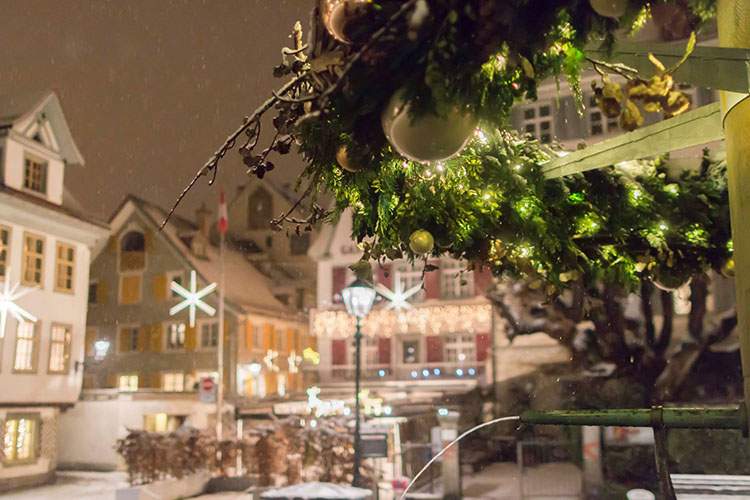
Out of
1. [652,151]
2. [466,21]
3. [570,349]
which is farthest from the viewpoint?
[570,349]

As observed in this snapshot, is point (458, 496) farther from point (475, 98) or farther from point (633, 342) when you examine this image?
point (475, 98)

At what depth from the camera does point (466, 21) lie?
5.02ft

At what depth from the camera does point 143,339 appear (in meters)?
27.9

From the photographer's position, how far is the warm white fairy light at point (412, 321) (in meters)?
22.0

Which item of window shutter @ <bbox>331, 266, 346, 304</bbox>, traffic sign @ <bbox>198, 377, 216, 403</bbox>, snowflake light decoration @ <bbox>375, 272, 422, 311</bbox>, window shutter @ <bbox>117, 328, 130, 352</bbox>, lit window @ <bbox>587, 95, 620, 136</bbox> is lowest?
traffic sign @ <bbox>198, 377, 216, 403</bbox>

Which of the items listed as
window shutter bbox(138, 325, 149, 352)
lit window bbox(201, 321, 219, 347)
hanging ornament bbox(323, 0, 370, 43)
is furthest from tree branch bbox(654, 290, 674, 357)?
window shutter bbox(138, 325, 149, 352)

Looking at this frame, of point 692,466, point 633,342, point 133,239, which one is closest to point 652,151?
point 692,466

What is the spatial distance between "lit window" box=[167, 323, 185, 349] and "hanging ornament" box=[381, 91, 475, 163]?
27241mm

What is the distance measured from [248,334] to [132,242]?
6.04 meters

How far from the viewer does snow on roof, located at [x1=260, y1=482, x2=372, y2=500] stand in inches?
340

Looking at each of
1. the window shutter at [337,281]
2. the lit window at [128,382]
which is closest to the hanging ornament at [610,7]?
the window shutter at [337,281]

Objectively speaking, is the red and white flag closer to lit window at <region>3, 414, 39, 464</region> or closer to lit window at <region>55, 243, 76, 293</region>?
lit window at <region>55, 243, 76, 293</region>

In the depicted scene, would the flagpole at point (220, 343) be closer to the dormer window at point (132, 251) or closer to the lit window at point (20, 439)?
the lit window at point (20, 439)

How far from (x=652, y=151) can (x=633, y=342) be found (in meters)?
10.8
